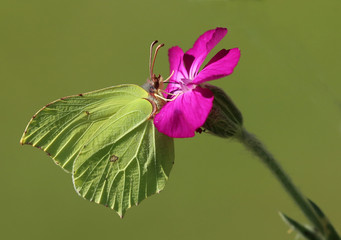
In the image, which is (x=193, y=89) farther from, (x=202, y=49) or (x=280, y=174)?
(x=280, y=174)

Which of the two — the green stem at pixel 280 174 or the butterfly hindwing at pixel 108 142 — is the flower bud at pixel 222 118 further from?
the butterfly hindwing at pixel 108 142

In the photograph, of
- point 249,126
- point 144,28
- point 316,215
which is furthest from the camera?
point 144,28

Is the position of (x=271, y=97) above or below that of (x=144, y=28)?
below

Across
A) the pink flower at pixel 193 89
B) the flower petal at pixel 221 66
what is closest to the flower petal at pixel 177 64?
the pink flower at pixel 193 89

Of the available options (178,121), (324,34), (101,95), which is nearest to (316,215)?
(178,121)

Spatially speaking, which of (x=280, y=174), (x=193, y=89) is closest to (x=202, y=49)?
(x=193, y=89)

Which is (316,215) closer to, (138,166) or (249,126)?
(138,166)
